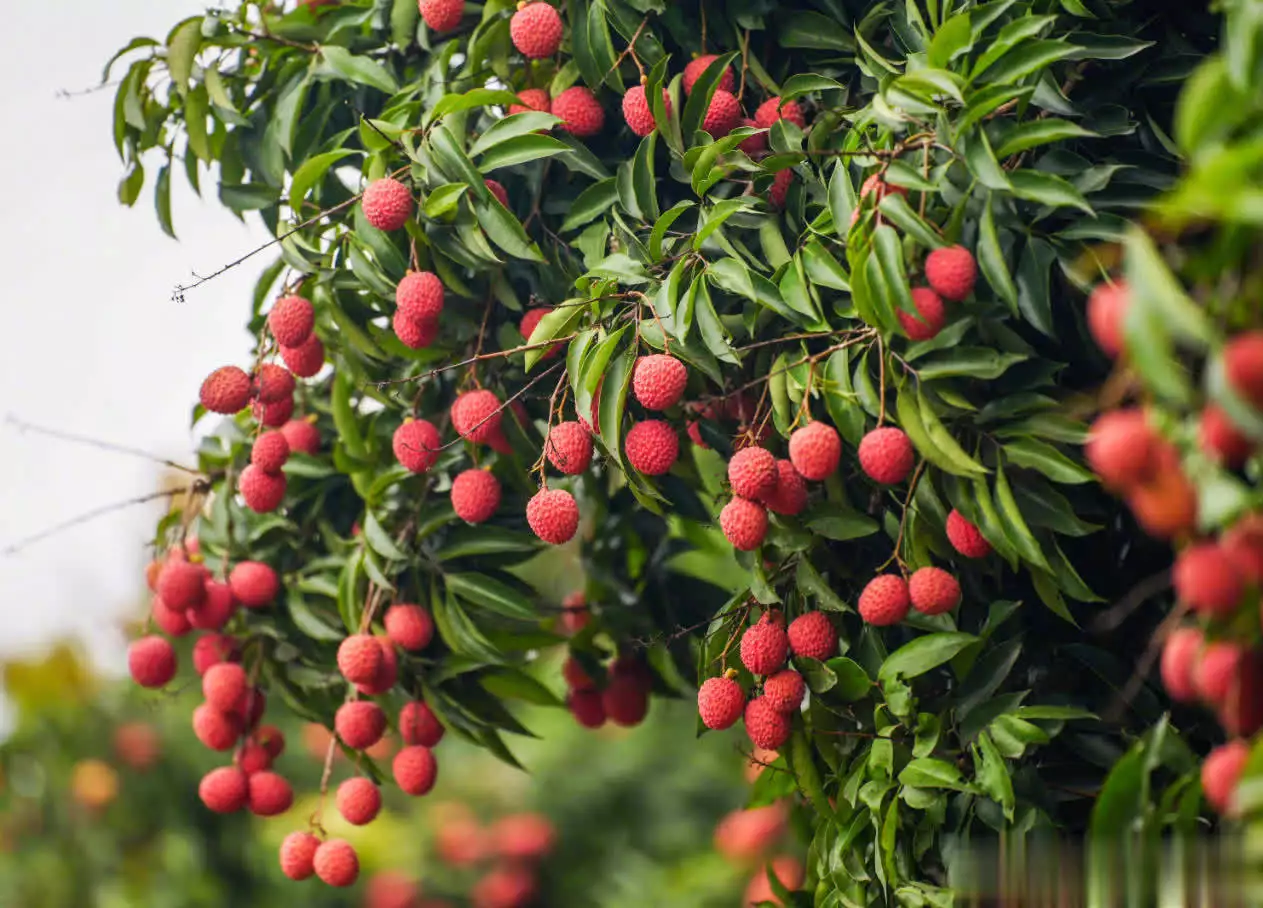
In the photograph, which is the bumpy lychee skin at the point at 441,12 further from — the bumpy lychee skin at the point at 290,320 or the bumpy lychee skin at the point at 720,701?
the bumpy lychee skin at the point at 720,701

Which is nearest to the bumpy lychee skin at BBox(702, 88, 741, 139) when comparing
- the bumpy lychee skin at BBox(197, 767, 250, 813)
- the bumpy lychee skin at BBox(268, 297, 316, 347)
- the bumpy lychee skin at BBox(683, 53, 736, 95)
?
the bumpy lychee skin at BBox(683, 53, 736, 95)

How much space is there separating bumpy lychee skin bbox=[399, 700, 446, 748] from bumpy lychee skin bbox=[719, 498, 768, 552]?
553 mm

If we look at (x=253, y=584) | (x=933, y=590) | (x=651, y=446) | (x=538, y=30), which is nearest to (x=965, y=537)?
(x=933, y=590)

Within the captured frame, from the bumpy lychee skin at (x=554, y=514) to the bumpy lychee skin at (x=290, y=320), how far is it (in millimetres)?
348

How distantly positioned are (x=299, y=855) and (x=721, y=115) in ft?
3.18

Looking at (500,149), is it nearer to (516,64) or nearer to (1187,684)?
(516,64)

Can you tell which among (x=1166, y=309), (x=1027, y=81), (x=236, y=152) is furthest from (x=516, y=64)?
(x=1166, y=309)

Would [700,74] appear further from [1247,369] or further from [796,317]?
[1247,369]

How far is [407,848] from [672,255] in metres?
2.31

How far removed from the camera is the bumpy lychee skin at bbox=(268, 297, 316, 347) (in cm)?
138

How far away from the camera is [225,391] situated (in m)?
1.43

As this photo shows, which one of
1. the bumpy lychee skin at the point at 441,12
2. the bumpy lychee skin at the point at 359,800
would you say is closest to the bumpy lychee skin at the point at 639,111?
the bumpy lychee skin at the point at 441,12

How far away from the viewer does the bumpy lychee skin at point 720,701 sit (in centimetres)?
122

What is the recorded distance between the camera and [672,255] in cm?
122
